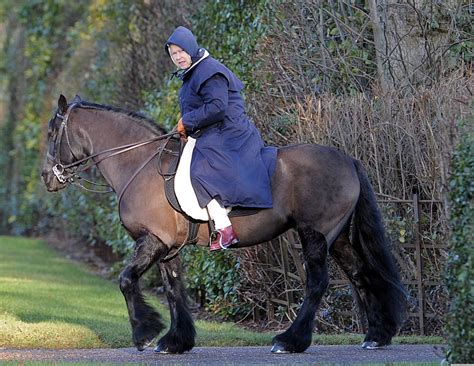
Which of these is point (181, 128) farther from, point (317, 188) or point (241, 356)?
point (241, 356)

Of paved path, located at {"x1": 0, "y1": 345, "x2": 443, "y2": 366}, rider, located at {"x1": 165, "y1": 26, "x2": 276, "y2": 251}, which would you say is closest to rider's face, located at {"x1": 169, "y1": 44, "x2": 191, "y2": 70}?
rider, located at {"x1": 165, "y1": 26, "x2": 276, "y2": 251}

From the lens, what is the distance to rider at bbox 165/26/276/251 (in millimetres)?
8758

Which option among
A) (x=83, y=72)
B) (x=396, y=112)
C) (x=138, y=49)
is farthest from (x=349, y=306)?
(x=83, y=72)

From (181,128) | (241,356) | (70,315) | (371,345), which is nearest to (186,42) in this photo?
(181,128)

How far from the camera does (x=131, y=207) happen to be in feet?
29.4

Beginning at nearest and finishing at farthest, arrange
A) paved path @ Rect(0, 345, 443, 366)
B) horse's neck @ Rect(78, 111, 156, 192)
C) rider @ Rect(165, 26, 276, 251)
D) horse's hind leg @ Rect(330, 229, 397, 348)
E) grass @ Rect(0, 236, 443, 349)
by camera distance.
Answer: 1. paved path @ Rect(0, 345, 443, 366)
2. rider @ Rect(165, 26, 276, 251)
3. horse's hind leg @ Rect(330, 229, 397, 348)
4. horse's neck @ Rect(78, 111, 156, 192)
5. grass @ Rect(0, 236, 443, 349)

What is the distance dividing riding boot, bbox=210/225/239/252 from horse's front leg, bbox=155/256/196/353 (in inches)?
21.9

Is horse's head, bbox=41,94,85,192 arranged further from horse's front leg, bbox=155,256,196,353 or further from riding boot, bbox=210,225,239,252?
riding boot, bbox=210,225,239,252

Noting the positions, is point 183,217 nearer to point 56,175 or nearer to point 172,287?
point 172,287

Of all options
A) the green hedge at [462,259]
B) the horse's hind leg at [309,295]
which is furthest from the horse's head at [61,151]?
→ the green hedge at [462,259]

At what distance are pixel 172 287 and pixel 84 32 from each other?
50.6ft

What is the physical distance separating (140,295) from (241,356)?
3.31 ft

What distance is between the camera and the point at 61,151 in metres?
9.52

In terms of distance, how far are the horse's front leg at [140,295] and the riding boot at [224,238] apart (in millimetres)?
504
